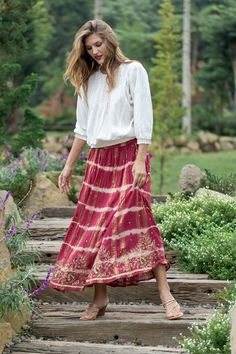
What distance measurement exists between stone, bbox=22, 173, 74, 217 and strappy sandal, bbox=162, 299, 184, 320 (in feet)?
11.2

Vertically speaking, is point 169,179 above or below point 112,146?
below

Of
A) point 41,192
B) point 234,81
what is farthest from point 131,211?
point 234,81

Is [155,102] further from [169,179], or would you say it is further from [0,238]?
[0,238]

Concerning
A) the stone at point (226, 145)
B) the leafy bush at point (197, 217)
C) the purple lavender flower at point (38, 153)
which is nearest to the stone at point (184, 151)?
the stone at point (226, 145)

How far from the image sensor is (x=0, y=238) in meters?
5.68

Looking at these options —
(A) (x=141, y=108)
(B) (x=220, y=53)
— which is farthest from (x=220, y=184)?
(B) (x=220, y=53)

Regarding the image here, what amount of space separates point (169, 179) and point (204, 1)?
733 inches

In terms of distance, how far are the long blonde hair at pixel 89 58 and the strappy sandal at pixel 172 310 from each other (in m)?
1.44

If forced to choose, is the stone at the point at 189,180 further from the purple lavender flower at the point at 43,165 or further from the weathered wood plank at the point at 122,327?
the weathered wood plank at the point at 122,327

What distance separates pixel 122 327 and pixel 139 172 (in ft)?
3.38

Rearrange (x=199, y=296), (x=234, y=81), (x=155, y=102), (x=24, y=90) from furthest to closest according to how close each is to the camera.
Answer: (x=234, y=81)
(x=155, y=102)
(x=24, y=90)
(x=199, y=296)

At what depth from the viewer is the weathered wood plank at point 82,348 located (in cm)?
522

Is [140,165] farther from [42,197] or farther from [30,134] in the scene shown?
[30,134]

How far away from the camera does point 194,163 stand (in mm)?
20578
